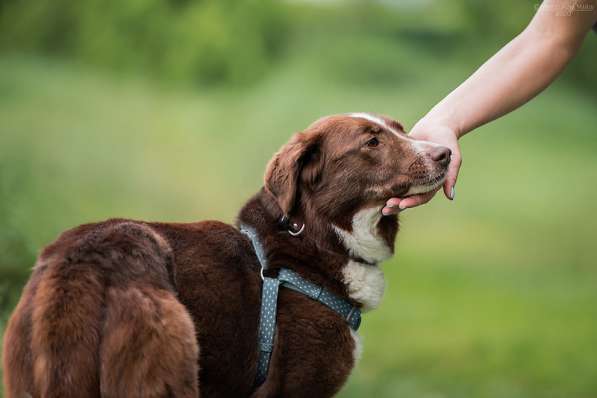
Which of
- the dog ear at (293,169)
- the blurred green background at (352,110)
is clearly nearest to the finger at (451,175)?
the dog ear at (293,169)

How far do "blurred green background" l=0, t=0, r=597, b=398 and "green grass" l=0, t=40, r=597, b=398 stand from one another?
0.02 metres

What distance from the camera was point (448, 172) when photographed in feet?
12.8

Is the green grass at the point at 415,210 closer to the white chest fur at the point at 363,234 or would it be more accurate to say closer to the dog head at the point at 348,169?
the white chest fur at the point at 363,234

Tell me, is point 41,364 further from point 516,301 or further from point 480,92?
point 516,301

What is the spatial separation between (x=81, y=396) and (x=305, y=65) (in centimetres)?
763

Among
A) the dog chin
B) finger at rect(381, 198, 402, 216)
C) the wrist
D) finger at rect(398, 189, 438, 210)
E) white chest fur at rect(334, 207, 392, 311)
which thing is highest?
the wrist

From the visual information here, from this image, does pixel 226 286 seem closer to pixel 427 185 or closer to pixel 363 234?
pixel 363 234

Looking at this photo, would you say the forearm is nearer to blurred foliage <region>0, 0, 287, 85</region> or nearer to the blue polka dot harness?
the blue polka dot harness

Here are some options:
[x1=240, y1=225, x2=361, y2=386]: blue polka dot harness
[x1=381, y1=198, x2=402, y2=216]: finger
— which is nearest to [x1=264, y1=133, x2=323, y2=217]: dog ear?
[x1=240, y1=225, x2=361, y2=386]: blue polka dot harness

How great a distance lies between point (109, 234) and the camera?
11.1ft

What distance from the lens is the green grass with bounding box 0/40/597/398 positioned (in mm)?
7934

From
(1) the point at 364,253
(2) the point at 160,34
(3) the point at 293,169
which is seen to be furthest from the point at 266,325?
(2) the point at 160,34

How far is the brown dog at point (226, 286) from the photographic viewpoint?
311 centimetres

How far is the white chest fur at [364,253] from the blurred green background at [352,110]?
3.64 metres
